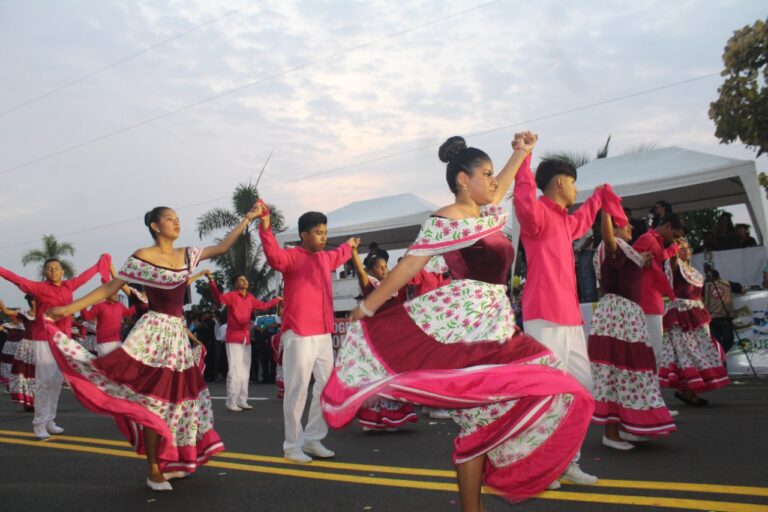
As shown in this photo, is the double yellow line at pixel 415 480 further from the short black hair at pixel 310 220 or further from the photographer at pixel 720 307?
the photographer at pixel 720 307

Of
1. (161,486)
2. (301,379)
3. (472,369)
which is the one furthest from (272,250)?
(472,369)

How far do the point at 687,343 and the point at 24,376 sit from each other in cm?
1005

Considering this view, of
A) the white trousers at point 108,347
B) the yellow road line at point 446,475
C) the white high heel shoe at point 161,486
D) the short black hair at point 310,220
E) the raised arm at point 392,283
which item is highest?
the short black hair at point 310,220

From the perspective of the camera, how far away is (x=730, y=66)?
13.6 metres

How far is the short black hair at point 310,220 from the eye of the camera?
638cm

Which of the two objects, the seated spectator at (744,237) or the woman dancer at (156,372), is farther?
the seated spectator at (744,237)

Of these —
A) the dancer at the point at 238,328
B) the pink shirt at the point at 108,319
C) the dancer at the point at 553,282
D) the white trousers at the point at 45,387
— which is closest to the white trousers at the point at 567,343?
the dancer at the point at 553,282

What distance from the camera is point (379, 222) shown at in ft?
56.9

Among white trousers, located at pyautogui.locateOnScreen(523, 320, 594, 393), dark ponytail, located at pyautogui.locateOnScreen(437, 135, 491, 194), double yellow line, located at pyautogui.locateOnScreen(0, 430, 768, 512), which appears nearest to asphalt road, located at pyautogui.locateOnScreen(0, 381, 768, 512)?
double yellow line, located at pyautogui.locateOnScreen(0, 430, 768, 512)

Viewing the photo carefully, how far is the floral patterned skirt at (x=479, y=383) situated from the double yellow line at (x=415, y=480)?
0.35 m

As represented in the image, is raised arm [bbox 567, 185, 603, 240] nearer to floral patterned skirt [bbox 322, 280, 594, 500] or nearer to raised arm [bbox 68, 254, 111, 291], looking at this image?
floral patterned skirt [bbox 322, 280, 594, 500]

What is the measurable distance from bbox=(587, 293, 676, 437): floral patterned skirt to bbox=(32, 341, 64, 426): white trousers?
6.18 meters

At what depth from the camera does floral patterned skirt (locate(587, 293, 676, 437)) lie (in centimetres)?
552

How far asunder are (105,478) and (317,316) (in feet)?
7.10
